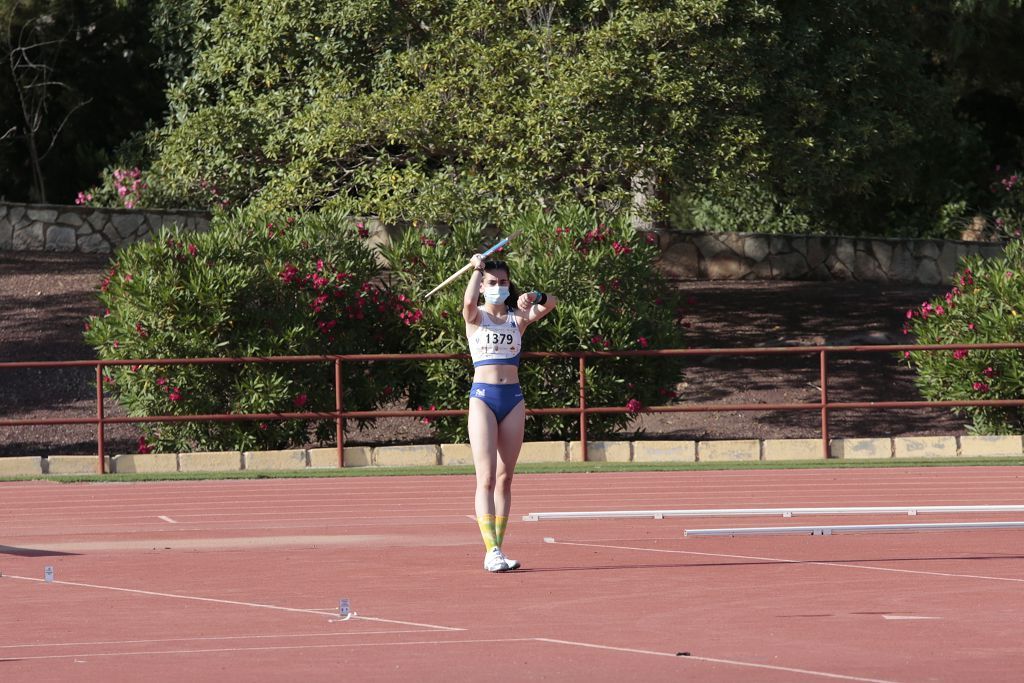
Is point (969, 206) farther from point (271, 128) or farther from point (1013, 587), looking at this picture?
point (1013, 587)

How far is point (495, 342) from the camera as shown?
Answer: 34.0ft

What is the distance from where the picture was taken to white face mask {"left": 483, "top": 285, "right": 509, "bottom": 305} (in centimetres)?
1034

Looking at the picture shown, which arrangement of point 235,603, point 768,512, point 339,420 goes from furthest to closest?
point 339,420, point 768,512, point 235,603

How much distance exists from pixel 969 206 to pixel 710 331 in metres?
9.79

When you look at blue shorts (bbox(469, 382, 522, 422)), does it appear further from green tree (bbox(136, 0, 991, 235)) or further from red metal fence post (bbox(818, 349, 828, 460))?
green tree (bbox(136, 0, 991, 235))

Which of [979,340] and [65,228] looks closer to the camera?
[979,340]

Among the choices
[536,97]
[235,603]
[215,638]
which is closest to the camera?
[215,638]

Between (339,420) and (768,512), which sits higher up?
(339,420)

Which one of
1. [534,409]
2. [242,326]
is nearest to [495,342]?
[534,409]

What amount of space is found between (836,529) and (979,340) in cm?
823

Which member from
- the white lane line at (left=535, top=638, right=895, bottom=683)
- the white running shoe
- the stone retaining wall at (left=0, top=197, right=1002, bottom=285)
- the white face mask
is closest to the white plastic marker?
the white lane line at (left=535, top=638, right=895, bottom=683)

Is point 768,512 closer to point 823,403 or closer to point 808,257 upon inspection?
point 823,403

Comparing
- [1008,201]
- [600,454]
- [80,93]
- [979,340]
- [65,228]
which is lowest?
[600,454]

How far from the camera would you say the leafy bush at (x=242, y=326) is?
61.6 feet
